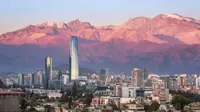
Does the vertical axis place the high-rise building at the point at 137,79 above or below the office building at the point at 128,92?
above

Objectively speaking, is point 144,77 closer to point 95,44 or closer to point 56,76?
point 56,76

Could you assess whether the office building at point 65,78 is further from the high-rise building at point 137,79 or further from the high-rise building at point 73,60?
the high-rise building at point 137,79

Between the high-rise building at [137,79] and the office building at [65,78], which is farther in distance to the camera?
the office building at [65,78]

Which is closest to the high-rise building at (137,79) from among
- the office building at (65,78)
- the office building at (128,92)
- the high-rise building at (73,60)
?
the office building at (65,78)

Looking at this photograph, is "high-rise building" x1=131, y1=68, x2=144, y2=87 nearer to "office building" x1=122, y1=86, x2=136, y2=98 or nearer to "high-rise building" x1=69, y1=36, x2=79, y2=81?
"office building" x1=122, y1=86, x2=136, y2=98

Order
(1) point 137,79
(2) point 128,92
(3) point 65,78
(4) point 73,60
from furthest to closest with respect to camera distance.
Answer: (4) point 73,60
(3) point 65,78
(1) point 137,79
(2) point 128,92

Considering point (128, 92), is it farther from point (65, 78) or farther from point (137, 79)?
point (65, 78)

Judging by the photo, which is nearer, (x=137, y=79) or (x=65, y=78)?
(x=137, y=79)

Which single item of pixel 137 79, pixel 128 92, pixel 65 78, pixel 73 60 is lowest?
pixel 128 92

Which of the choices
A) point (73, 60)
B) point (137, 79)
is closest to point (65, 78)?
point (73, 60)

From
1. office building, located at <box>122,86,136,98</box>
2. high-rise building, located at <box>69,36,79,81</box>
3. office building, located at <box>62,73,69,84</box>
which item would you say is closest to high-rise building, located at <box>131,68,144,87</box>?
office building, located at <box>62,73,69,84</box>

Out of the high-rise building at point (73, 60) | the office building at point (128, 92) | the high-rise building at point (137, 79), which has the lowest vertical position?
the office building at point (128, 92)

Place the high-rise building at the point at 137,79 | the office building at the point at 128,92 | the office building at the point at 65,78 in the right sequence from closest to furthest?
the office building at the point at 128,92, the high-rise building at the point at 137,79, the office building at the point at 65,78

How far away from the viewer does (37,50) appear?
368 ft
